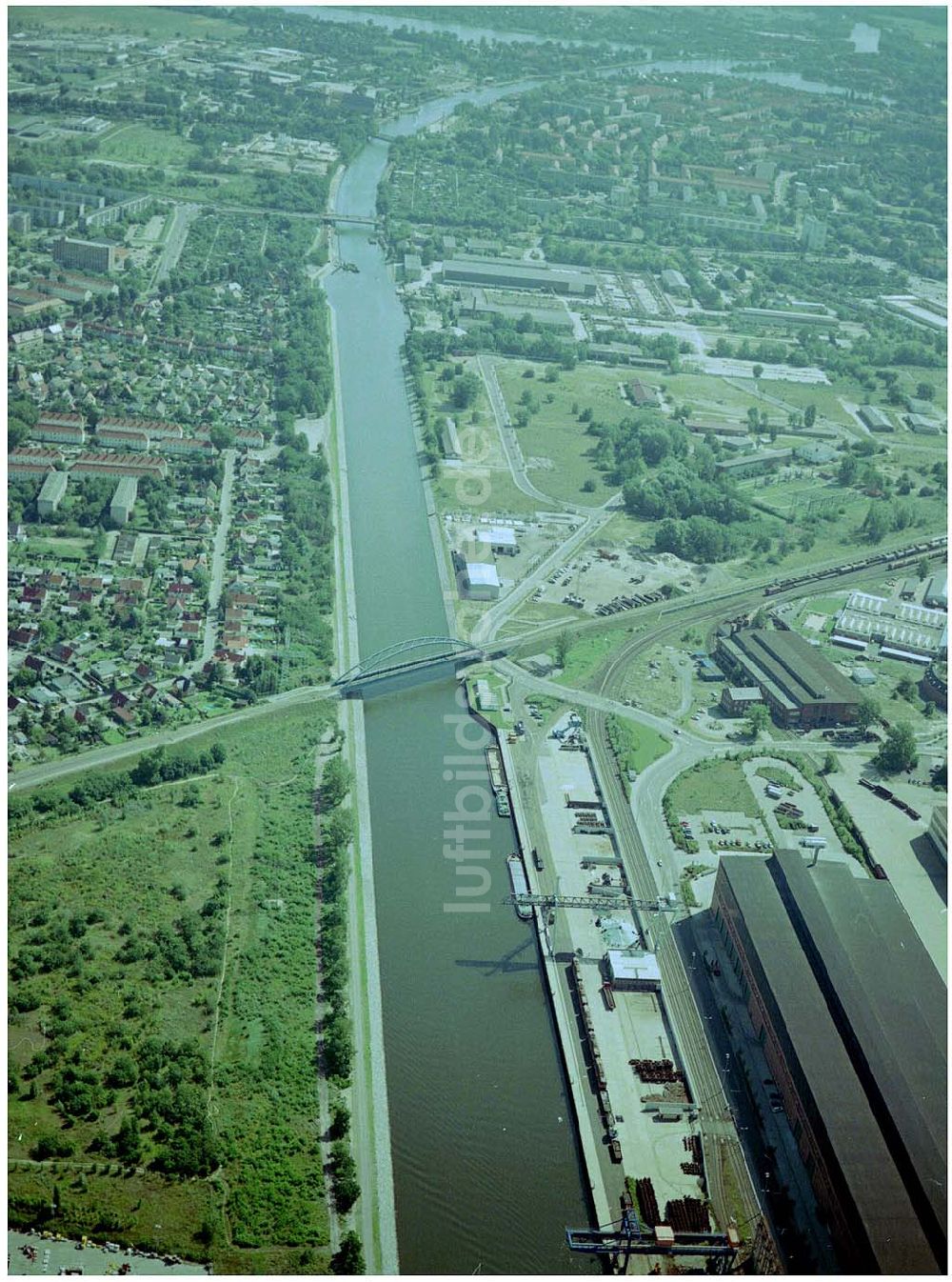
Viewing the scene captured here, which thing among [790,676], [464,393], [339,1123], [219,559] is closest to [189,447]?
[219,559]

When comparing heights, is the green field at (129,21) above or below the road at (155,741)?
above

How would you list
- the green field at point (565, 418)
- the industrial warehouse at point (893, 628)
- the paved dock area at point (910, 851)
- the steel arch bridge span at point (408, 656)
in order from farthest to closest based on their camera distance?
the green field at point (565, 418) → the industrial warehouse at point (893, 628) → the steel arch bridge span at point (408, 656) → the paved dock area at point (910, 851)

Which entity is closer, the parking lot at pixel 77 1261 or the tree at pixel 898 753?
the parking lot at pixel 77 1261

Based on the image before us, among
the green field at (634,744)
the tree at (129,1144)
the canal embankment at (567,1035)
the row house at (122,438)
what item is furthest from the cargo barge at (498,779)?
the row house at (122,438)

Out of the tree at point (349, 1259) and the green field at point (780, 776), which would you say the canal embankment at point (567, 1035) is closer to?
the tree at point (349, 1259)

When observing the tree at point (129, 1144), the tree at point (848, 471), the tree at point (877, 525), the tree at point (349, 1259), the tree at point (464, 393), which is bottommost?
the tree at point (349, 1259)

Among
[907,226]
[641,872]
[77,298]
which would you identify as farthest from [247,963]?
[907,226]

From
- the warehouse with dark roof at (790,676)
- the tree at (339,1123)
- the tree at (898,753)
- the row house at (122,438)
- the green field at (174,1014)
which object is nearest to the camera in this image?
the green field at (174,1014)
